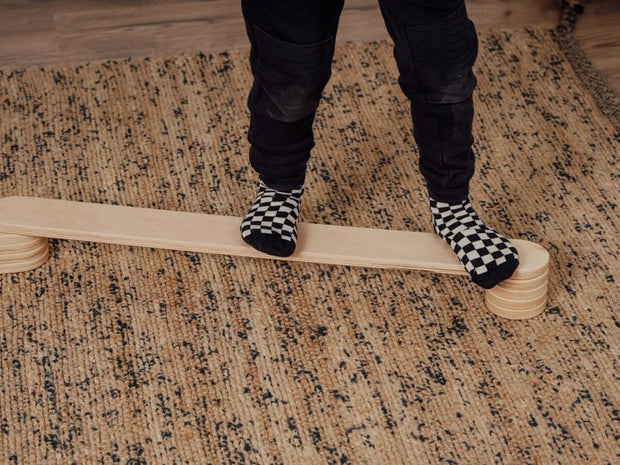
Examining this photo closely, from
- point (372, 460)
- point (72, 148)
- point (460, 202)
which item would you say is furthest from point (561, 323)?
point (72, 148)

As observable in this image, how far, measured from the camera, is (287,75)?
2.90 ft

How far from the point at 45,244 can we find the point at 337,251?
37cm

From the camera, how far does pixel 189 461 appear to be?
0.87m

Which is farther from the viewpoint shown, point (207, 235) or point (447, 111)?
point (207, 235)

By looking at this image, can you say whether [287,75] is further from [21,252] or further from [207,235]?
[21,252]

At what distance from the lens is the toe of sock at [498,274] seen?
37.5 inches

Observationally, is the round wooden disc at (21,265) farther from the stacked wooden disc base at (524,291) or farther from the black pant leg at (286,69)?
the stacked wooden disc base at (524,291)

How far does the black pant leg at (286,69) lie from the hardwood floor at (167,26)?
0.53 metres

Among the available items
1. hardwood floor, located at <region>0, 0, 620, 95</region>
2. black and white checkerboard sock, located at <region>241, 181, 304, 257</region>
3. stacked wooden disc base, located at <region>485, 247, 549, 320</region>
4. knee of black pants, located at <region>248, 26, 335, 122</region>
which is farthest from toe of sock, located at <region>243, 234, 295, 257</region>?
hardwood floor, located at <region>0, 0, 620, 95</region>

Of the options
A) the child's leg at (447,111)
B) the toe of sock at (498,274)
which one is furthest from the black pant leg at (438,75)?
the toe of sock at (498,274)

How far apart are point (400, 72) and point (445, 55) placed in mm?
62

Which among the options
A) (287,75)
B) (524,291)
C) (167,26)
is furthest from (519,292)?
(167,26)

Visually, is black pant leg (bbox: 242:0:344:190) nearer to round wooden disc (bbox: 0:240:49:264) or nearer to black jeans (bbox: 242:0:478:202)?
black jeans (bbox: 242:0:478:202)

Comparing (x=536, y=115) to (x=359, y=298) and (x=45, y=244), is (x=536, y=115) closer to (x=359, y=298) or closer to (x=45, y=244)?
(x=359, y=298)
